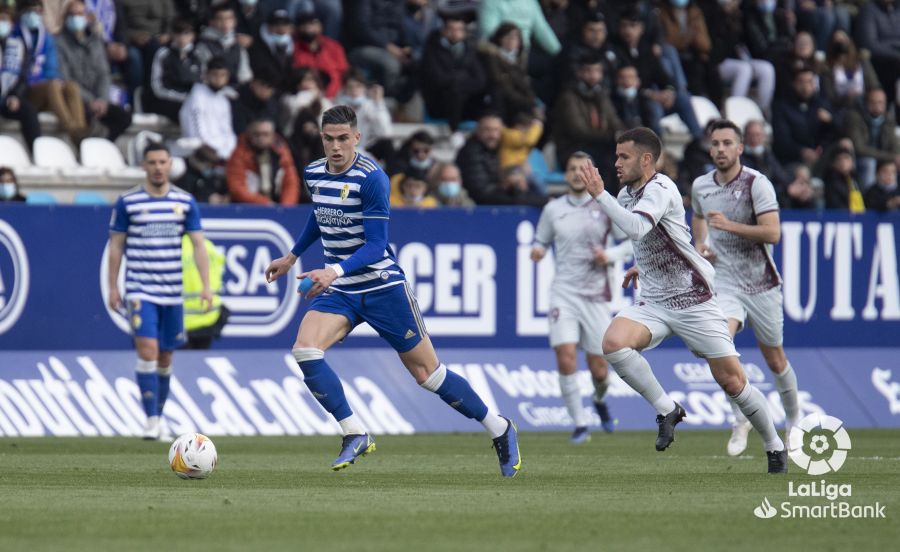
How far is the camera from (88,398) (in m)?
16.3

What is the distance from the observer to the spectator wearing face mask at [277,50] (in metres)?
21.0

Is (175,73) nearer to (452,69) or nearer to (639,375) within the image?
(452,69)

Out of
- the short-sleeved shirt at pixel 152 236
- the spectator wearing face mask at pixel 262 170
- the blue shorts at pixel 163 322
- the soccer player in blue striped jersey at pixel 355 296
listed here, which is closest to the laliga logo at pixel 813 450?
the soccer player in blue striped jersey at pixel 355 296

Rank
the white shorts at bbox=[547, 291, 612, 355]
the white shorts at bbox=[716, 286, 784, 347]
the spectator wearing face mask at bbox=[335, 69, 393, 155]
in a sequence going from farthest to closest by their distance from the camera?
the spectator wearing face mask at bbox=[335, 69, 393, 155], the white shorts at bbox=[547, 291, 612, 355], the white shorts at bbox=[716, 286, 784, 347]

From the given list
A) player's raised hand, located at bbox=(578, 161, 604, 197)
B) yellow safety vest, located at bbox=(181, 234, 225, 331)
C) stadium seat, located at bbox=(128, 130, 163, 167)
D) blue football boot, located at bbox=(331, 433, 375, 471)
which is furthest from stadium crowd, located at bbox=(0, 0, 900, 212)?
player's raised hand, located at bbox=(578, 161, 604, 197)

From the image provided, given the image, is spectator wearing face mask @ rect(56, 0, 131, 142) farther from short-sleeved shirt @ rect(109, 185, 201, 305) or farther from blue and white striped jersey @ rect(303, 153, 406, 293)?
blue and white striped jersey @ rect(303, 153, 406, 293)

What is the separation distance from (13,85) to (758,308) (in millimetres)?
9969

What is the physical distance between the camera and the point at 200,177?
18969 mm

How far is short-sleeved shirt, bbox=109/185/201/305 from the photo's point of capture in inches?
590

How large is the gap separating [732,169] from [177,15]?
11.3 meters

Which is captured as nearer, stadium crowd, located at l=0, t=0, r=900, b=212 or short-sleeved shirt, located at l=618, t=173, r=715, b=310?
short-sleeved shirt, located at l=618, t=173, r=715, b=310

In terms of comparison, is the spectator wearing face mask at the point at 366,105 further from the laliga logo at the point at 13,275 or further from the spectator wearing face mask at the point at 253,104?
the laliga logo at the point at 13,275

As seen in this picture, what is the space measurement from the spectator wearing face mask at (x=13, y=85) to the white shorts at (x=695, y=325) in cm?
1011

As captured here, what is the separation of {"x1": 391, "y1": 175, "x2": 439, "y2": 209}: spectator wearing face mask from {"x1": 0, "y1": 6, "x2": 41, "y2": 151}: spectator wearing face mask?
4.27 m
